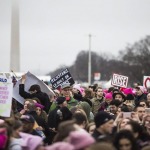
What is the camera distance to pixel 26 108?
49.1ft

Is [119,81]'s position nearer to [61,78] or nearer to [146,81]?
[146,81]

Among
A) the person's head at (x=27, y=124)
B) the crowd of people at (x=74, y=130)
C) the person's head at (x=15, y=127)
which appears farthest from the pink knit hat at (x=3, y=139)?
the person's head at (x=27, y=124)

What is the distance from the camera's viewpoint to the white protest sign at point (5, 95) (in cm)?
1469

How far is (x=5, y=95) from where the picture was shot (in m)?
15.0

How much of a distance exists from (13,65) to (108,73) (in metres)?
45.4

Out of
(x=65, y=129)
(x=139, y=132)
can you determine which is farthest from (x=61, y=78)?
(x=65, y=129)

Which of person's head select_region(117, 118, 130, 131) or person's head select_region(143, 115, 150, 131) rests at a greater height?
person's head select_region(117, 118, 130, 131)

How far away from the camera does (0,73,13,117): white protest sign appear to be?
14.7m

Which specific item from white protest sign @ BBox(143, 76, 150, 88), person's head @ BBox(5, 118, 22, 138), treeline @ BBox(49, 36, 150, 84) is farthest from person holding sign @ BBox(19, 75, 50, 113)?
treeline @ BBox(49, 36, 150, 84)

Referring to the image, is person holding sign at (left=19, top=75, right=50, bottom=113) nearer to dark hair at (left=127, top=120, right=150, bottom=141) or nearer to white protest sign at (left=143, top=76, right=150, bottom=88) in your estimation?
dark hair at (left=127, top=120, right=150, bottom=141)

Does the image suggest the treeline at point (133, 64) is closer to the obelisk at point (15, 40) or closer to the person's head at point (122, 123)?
the obelisk at point (15, 40)

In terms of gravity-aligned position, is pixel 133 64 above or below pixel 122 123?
below

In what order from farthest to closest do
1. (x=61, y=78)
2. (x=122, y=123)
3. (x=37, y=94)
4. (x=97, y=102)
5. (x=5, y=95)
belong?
(x=61, y=78) → (x=97, y=102) → (x=37, y=94) → (x=5, y=95) → (x=122, y=123)

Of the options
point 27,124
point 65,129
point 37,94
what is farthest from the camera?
point 37,94
